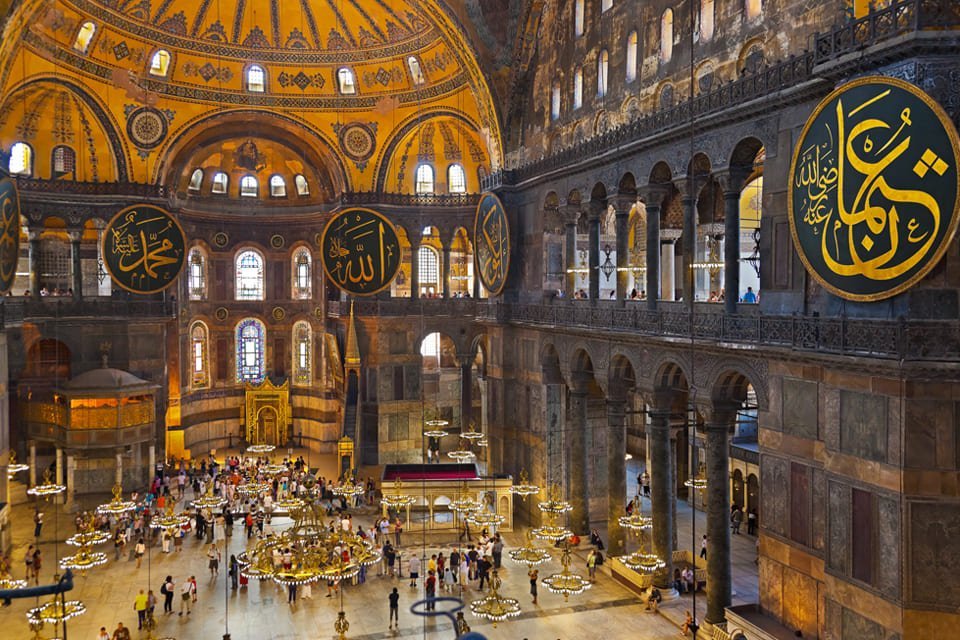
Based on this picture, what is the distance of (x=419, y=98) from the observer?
23969 millimetres

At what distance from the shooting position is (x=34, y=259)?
22.0 m

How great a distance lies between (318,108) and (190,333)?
29.2 ft

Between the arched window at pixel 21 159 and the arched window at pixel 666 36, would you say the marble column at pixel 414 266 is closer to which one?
the arched window at pixel 21 159

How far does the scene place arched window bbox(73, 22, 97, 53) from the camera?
2075cm

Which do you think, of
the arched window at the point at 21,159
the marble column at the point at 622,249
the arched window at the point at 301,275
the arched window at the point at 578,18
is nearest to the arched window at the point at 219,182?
the arched window at the point at 301,275


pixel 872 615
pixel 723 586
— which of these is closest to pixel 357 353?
pixel 723 586

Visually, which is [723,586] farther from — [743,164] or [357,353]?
[357,353]

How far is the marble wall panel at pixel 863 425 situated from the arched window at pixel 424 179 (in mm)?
18051

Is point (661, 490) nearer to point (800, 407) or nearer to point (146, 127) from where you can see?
point (800, 407)

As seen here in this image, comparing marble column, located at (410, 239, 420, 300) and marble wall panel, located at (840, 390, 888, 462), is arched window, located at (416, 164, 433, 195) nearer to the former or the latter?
marble column, located at (410, 239, 420, 300)

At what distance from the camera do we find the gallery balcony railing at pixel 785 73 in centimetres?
815

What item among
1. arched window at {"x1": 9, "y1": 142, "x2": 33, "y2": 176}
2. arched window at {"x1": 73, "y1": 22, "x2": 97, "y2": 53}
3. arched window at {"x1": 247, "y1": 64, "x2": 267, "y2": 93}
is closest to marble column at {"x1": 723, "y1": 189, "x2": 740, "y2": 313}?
arched window at {"x1": 247, "y1": 64, "x2": 267, "y2": 93}

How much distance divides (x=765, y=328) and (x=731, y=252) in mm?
1712

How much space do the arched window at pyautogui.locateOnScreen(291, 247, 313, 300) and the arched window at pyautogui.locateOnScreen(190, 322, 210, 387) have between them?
11.3ft
